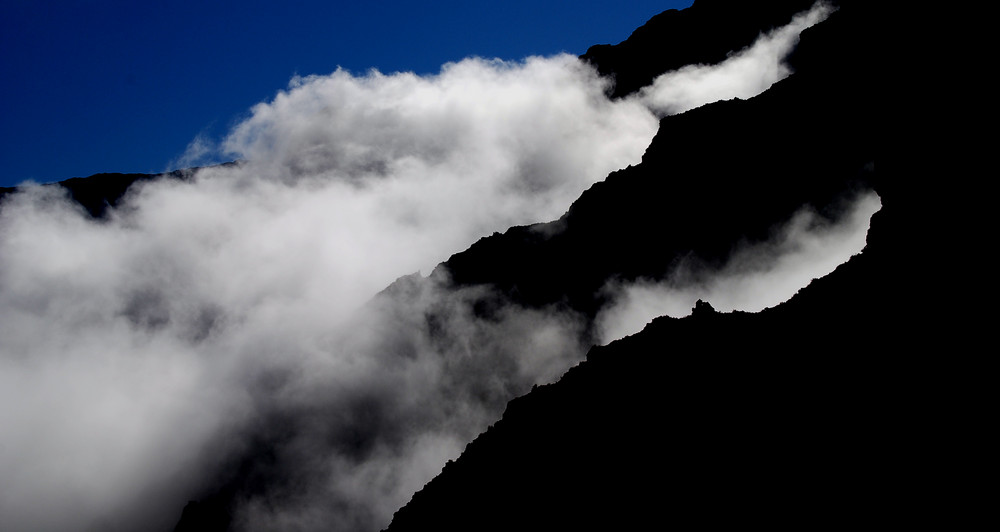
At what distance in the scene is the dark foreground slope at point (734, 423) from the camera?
21734mm

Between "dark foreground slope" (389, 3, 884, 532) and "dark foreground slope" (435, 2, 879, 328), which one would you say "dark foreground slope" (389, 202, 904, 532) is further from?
"dark foreground slope" (435, 2, 879, 328)

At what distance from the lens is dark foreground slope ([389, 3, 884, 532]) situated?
21.7m

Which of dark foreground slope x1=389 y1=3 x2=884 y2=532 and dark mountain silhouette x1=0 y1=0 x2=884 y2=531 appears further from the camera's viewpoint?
dark mountain silhouette x1=0 y1=0 x2=884 y2=531

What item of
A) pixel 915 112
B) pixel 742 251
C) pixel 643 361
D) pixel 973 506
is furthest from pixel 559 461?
pixel 742 251

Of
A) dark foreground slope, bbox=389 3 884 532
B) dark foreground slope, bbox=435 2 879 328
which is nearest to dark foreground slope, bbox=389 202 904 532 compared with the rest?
dark foreground slope, bbox=389 3 884 532

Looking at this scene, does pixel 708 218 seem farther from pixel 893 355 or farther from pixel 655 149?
pixel 893 355

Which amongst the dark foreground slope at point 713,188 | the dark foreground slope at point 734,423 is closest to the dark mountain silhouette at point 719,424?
the dark foreground slope at point 734,423

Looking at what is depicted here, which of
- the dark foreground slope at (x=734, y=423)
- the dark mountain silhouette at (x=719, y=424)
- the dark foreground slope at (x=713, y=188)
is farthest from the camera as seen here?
the dark foreground slope at (x=713, y=188)

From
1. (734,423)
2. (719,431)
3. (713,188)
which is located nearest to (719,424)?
(719,431)

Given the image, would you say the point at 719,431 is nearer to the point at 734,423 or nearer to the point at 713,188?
the point at 734,423

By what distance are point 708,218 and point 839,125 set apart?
33.9 meters

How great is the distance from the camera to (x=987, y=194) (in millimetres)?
15867

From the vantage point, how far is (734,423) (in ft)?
101

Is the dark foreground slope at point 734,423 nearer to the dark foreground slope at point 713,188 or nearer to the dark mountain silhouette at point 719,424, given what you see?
the dark mountain silhouette at point 719,424
